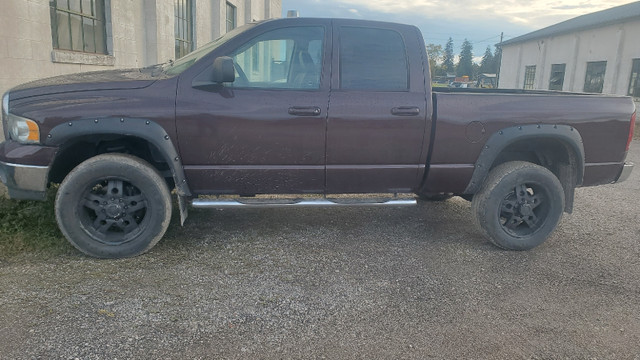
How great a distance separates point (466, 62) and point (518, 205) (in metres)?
125

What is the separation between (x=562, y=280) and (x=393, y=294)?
150 centimetres

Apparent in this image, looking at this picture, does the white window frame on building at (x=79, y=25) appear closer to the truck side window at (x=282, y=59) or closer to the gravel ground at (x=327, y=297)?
the gravel ground at (x=327, y=297)

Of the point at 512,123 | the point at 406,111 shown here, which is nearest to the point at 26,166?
the point at 406,111

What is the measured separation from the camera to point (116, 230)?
398cm

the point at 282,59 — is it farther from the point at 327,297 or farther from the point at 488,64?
the point at 488,64

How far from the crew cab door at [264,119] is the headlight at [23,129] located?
109 centimetres

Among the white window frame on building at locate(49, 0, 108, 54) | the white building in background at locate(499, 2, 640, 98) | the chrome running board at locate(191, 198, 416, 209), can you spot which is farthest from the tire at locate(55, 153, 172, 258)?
the white building in background at locate(499, 2, 640, 98)

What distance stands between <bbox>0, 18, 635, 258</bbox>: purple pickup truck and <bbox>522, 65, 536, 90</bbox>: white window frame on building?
33432mm

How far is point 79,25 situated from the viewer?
8258 mm

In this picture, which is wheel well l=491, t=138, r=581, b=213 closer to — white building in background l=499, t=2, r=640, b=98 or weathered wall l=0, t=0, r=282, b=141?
weathered wall l=0, t=0, r=282, b=141

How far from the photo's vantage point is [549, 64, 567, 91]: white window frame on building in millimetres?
30219

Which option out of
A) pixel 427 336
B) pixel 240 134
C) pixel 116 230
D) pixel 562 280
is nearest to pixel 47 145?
pixel 116 230

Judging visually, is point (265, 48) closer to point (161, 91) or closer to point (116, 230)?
point (161, 91)

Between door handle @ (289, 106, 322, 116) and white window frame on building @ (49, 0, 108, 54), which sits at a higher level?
white window frame on building @ (49, 0, 108, 54)
